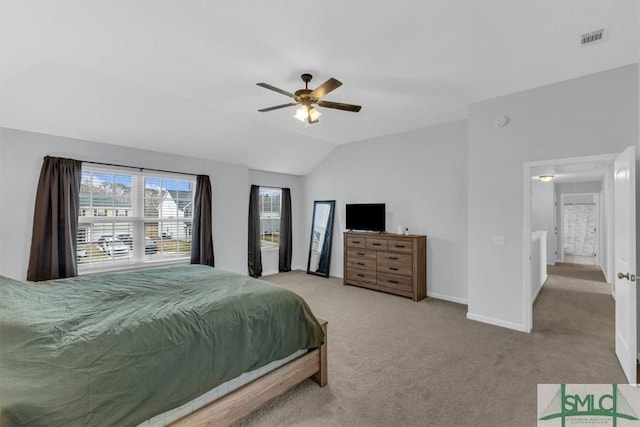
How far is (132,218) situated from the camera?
439 centimetres

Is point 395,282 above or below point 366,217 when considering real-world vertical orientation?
below

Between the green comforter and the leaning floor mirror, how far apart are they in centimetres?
376

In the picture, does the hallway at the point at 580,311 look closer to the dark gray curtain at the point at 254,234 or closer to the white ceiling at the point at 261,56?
the white ceiling at the point at 261,56

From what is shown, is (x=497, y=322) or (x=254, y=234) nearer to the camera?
(x=497, y=322)

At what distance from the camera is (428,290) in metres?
4.79

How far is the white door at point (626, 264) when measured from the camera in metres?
2.30

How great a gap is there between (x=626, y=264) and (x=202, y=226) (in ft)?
17.2

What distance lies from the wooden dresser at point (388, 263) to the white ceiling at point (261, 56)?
204cm

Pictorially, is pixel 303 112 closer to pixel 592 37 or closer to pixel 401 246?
pixel 592 37

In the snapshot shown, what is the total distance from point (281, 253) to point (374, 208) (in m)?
2.51

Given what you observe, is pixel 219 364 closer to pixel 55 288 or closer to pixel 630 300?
pixel 55 288

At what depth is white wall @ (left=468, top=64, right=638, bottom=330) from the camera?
2.90 meters

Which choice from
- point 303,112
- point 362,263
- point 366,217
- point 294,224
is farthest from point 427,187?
point 294,224

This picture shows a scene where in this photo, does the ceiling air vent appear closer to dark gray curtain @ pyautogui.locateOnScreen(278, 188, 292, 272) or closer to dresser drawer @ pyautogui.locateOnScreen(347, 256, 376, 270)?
dresser drawer @ pyautogui.locateOnScreen(347, 256, 376, 270)
